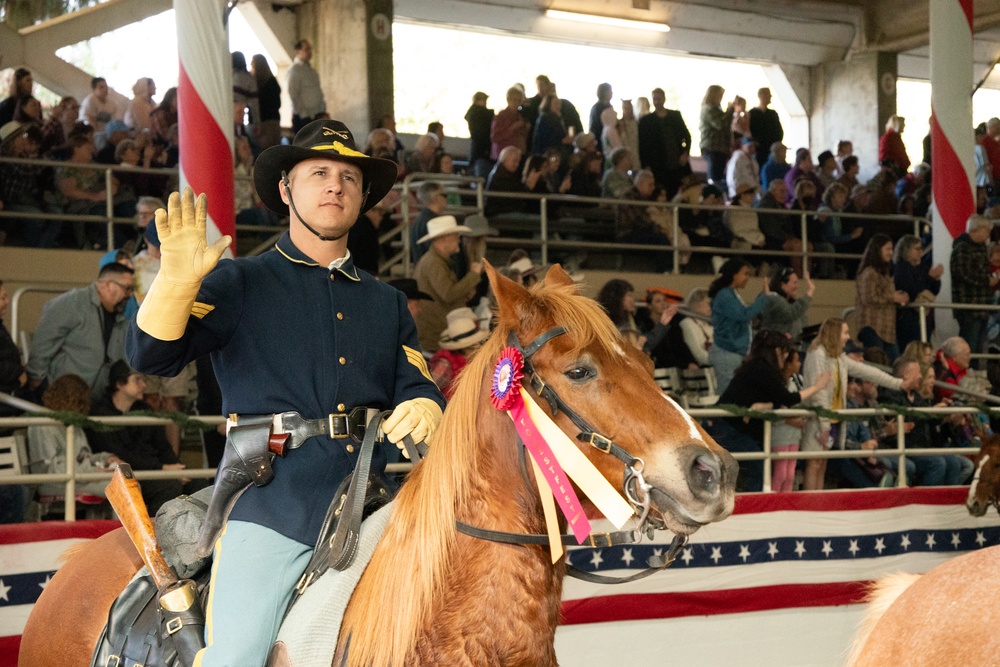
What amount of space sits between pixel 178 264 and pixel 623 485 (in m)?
0.94

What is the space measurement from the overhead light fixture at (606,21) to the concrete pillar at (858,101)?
3.01m

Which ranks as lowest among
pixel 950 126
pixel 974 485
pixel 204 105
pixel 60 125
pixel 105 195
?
pixel 974 485

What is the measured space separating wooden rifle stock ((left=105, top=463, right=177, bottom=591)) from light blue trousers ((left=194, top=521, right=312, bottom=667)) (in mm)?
270

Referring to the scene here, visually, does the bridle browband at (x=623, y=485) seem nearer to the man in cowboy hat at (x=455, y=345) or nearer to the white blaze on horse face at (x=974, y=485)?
the man in cowboy hat at (x=455, y=345)

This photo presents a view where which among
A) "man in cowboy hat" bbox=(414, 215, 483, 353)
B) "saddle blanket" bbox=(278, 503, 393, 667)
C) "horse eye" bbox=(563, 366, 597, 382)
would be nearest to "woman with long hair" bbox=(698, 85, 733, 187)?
"man in cowboy hat" bbox=(414, 215, 483, 353)

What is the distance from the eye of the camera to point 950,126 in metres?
10.9

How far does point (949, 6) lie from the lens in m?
Result: 10.8

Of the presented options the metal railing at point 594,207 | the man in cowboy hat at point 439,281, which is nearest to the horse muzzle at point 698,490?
the man in cowboy hat at point 439,281

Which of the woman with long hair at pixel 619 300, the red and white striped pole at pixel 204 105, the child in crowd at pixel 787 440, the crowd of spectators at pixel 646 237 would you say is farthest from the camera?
the child in crowd at pixel 787 440

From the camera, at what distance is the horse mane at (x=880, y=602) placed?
2.70 m

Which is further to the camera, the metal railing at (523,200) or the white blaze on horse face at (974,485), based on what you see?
the metal railing at (523,200)

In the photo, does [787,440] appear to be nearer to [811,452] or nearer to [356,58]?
[811,452]

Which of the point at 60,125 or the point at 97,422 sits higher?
the point at 60,125

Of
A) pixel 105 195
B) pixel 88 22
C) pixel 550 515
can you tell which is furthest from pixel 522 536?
pixel 88 22
